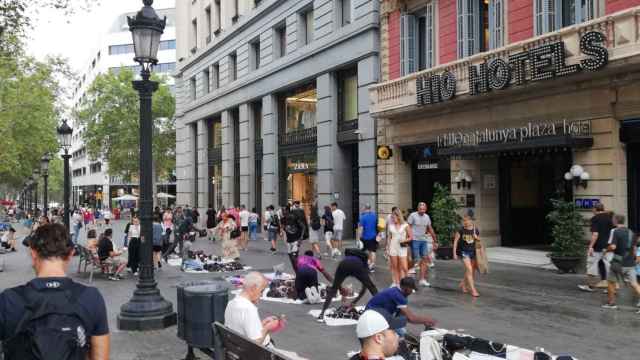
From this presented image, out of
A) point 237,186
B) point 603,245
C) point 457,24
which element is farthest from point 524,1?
point 237,186

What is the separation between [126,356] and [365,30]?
18.4m

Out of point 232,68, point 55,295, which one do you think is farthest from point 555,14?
point 232,68

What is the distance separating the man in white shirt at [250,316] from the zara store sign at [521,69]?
11.5m

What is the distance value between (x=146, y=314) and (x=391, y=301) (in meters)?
4.25

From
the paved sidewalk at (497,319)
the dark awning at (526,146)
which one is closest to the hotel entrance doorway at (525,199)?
the dark awning at (526,146)

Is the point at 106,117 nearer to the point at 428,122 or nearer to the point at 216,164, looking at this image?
the point at 216,164

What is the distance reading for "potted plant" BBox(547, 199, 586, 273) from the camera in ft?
48.2

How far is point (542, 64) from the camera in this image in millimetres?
15195

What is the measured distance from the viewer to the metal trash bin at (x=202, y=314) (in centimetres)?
740

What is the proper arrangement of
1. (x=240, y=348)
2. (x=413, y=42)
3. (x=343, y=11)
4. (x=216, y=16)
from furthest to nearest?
(x=216, y=16), (x=343, y=11), (x=413, y=42), (x=240, y=348)

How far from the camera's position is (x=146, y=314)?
9.30 metres

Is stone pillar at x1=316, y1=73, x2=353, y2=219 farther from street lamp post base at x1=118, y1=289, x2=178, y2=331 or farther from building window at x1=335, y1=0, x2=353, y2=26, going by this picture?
street lamp post base at x1=118, y1=289, x2=178, y2=331

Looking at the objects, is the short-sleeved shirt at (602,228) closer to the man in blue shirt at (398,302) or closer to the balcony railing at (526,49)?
the balcony railing at (526,49)

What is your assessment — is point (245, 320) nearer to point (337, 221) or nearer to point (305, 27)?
point (337, 221)
